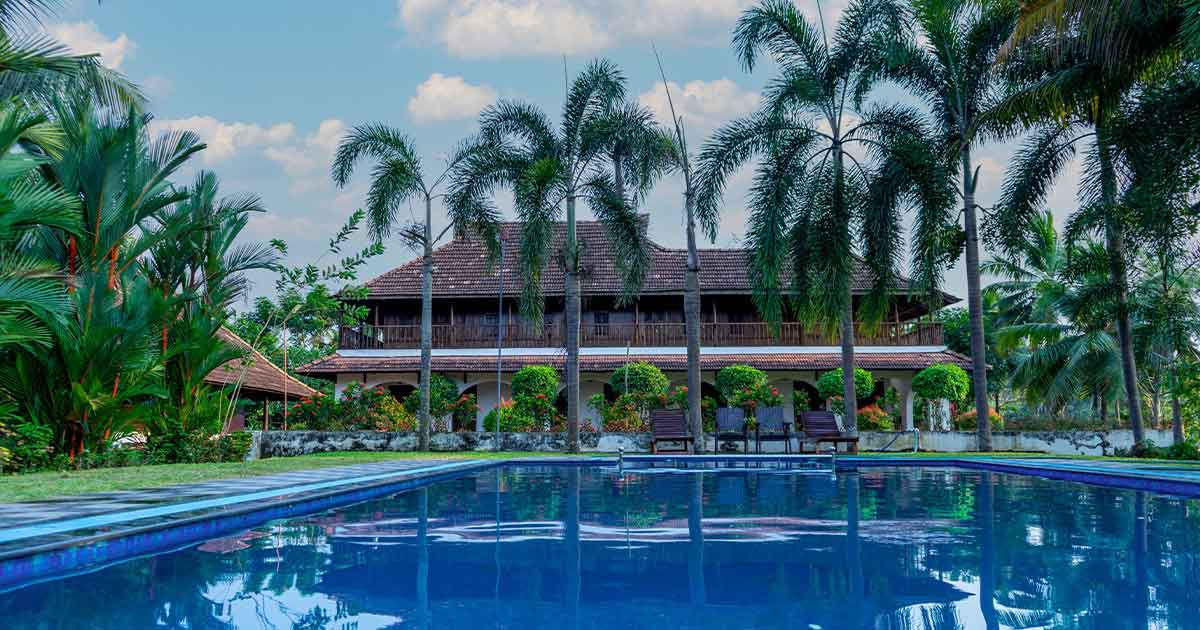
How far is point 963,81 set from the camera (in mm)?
16859

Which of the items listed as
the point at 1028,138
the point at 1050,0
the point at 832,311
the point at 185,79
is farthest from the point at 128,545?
the point at 1028,138

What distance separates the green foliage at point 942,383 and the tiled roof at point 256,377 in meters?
15.1

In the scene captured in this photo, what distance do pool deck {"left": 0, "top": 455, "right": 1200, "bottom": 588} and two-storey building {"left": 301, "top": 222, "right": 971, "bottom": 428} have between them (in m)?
11.9

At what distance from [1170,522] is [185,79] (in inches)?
642

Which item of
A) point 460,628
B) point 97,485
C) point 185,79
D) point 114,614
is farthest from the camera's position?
point 185,79

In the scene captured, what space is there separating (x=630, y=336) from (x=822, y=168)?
9330 mm

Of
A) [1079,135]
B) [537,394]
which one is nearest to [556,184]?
[537,394]

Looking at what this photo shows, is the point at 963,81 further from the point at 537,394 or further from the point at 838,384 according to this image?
the point at 537,394

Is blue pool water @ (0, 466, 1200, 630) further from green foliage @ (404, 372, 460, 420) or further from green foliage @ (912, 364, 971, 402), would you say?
green foliage @ (404, 372, 460, 420)

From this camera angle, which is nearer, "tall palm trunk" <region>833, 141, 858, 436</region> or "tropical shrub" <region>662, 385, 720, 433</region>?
"tall palm trunk" <region>833, 141, 858, 436</region>

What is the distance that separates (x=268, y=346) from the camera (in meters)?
13.4

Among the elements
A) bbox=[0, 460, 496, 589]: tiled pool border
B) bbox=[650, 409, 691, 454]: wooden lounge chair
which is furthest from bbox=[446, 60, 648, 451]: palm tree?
bbox=[0, 460, 496, 589]: tiled pool border

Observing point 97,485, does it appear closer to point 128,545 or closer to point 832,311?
point 128,545

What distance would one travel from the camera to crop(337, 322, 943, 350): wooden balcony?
25.0 meters
